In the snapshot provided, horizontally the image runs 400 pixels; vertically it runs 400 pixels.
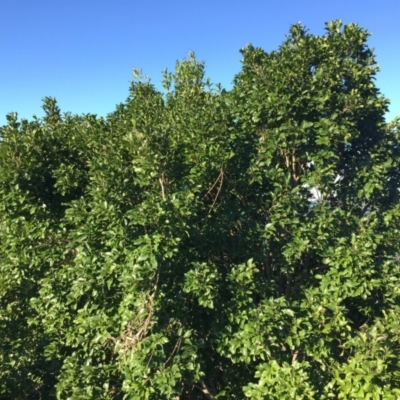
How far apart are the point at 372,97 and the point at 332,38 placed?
130cm

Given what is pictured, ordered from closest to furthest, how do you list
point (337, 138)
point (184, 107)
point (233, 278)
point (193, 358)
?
point (193, 358) < point (233, 278) < point (337, 138) < point (184, 107)

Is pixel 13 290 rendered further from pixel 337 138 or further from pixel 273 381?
pixel 337 138

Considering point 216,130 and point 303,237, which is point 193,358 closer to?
point 303,237

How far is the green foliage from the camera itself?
4645 mm

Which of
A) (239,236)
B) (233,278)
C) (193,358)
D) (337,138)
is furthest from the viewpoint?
(337,138)

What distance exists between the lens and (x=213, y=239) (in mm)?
5434

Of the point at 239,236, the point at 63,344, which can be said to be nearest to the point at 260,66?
the point at 239,236

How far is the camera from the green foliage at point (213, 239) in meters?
4.64

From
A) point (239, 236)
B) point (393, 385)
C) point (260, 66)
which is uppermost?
point (260, 66)

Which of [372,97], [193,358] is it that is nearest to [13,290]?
[193,358]

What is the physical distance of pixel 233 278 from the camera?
4.96 m

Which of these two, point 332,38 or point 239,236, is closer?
point 239,236

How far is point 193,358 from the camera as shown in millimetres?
4551

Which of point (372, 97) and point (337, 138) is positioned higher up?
point (372, 97)
